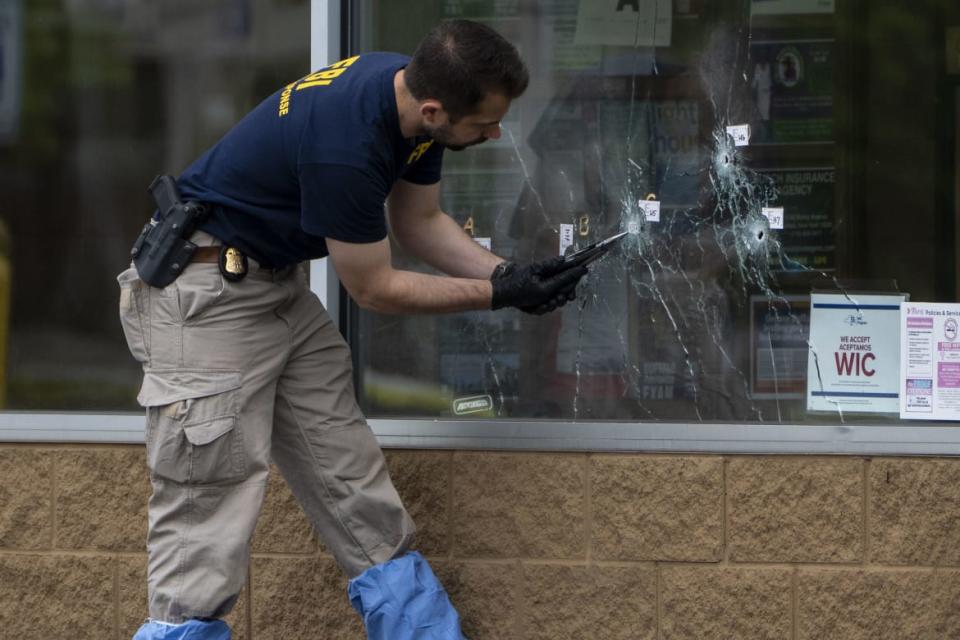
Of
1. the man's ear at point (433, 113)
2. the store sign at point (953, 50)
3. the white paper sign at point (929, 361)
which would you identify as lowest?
the white paper sign at point (929, 361)

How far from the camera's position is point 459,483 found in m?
4.43

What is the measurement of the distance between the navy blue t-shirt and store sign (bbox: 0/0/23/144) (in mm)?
1434

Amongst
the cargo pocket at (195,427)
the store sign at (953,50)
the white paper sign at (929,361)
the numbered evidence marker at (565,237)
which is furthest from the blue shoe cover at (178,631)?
the store sign at (953,50)

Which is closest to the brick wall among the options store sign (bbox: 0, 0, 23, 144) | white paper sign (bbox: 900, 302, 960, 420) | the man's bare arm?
white paper sign (bbox: 900, 302, 960, 420)

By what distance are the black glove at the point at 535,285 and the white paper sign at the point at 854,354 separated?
119 cm

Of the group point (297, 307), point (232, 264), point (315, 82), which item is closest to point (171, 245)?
point (232, 264)

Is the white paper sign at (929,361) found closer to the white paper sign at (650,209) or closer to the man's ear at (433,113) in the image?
the white paper sign at (650,209)

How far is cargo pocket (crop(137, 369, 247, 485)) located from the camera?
11.4 feet

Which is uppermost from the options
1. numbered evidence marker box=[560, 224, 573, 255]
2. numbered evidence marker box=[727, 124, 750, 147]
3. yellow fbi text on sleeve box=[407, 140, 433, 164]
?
numbered evidence marker box=[727, 124, 750, 147]

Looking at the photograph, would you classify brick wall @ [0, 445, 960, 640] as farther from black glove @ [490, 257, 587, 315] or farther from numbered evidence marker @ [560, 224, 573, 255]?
black glove @ [490, 257, 587, 315]

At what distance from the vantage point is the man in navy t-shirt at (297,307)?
11.1 feet

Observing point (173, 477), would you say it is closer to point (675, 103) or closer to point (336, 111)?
point (336, 111)

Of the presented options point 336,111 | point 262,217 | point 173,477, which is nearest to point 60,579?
point 173,477

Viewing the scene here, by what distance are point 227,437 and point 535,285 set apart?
873mm
